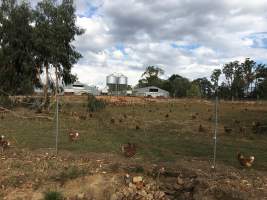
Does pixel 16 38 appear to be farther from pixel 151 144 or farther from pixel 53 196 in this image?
pixel 53 196

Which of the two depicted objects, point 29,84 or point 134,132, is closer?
point 134,132

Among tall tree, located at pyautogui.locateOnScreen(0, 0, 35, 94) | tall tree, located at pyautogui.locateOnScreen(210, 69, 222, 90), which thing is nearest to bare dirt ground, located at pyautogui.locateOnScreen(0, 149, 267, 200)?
tall tree, located at pyautogui.locateOnScreen(0, 0, 35, 94)

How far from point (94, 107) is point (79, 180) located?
18511 millimetres

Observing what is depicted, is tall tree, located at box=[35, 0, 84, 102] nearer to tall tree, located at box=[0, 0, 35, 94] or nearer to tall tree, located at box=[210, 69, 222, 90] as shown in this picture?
tall tree, located at box=[0, 0, 35, 94]

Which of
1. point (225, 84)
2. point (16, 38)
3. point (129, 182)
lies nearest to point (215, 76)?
point (225, 84)

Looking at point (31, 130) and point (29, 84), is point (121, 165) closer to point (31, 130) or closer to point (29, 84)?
point (31, 130)

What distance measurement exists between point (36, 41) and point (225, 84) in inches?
2853

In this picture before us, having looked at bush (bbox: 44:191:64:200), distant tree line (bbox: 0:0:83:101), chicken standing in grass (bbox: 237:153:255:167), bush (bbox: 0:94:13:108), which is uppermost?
distant tree line (bbox: 0:0:83:101)

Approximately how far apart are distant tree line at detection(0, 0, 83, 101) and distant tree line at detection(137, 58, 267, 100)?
39063mm

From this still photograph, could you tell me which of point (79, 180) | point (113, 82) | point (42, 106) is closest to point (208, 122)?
point (42, 106)

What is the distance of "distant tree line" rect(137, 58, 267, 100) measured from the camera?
249ft

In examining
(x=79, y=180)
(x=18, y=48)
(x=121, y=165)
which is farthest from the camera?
(x=18, y=48)

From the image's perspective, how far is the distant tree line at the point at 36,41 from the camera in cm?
2634

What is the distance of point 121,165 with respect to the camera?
29.5 feet
